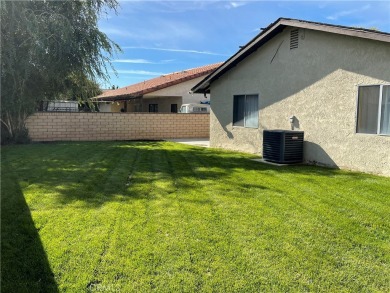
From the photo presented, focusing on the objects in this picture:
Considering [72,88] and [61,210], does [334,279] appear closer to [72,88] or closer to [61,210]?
[61,210]

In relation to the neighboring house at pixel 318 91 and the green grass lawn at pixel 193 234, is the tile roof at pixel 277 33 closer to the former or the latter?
the neighboring house at pixel 318 91

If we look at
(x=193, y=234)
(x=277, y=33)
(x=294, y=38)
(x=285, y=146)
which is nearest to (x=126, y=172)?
(x=193, y=234)

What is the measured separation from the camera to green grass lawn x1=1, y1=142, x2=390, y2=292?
9.71 ft

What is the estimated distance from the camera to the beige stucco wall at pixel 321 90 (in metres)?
7.69

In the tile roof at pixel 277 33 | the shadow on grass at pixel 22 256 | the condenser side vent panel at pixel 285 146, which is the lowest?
the shadow on grass at pixel 22 256

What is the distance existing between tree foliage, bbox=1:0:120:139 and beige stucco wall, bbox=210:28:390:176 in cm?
592

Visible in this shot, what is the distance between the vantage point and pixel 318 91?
9.05 metres

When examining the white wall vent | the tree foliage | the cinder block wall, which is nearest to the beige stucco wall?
the white wall vent

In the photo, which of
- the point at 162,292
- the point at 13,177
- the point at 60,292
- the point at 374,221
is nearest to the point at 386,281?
the point at 374,221

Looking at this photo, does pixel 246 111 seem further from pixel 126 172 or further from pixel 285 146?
pixel 126 172

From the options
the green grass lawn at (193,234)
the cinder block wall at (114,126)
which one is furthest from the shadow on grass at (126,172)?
the cinder block wall at (114,126)

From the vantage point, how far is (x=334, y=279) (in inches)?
118

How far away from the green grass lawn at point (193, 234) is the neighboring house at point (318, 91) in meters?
1.51

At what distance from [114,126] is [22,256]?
A: 14701mm
